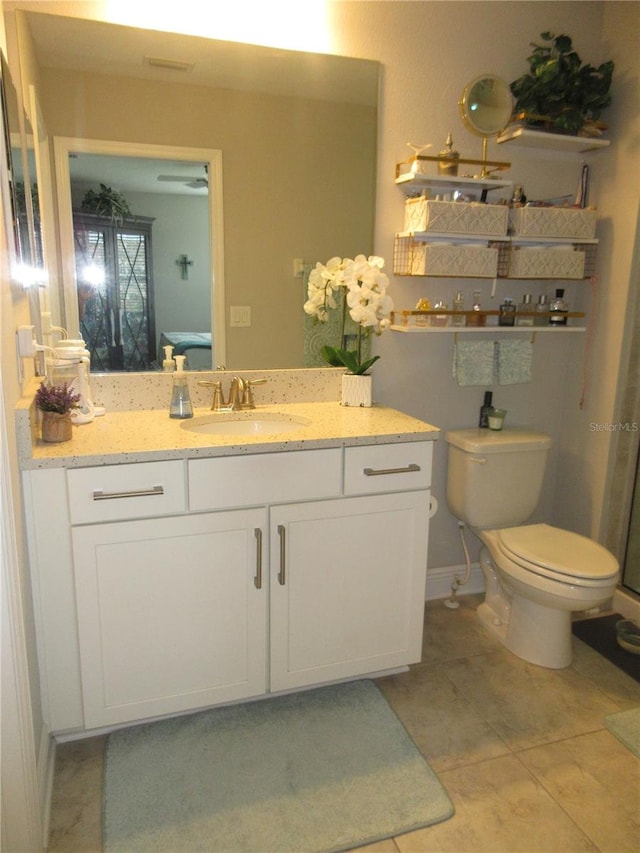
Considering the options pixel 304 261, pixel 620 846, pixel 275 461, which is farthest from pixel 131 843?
pixel 304 261

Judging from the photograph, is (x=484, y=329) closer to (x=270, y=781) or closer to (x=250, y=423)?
(x=250, y=423)

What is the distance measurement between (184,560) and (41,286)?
38.1 inches

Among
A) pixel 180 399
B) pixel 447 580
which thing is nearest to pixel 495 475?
pixel 447 580

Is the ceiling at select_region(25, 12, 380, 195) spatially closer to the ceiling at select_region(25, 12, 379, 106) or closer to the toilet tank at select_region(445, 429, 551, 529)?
the ceiling at select_region(25, 12, 379, 106)

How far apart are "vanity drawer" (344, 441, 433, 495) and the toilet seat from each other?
1.73 feet

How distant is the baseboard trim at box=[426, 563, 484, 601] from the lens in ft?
9.20

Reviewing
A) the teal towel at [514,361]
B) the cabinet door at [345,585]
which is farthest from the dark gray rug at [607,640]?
the teal towel at [514,361]

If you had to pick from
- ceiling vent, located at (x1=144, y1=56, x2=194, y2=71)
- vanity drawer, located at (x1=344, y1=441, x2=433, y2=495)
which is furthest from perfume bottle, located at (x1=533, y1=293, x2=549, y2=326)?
ceiling vent, located at (x1=144, y1=56, x2=194, y2=71)

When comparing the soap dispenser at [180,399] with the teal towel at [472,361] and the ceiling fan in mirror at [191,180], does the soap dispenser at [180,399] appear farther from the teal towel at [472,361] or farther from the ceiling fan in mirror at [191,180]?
the teal towel at [472,361]

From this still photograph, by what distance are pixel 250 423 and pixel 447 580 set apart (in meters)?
1.26

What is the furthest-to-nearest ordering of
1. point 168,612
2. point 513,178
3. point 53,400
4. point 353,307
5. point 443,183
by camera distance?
point 513,178
point 443,183
point 353,307
point 168,612
point 53,400

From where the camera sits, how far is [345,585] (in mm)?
2025

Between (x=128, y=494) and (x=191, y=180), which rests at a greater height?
(x=191, y=180)

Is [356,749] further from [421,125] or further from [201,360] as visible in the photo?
[421,125]
